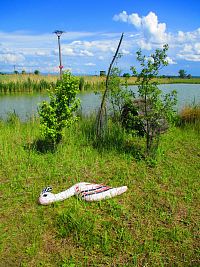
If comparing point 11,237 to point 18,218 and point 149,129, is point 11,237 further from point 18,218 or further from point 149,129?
point 149,129

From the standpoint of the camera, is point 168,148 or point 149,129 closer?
point 149,129

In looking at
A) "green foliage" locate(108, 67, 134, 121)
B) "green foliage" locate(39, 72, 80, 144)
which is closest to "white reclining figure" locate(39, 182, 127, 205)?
"green foliage" locate(39, 72, 80, 144)

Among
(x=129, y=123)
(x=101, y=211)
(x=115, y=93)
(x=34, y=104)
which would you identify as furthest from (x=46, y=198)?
(x=34, y=104)

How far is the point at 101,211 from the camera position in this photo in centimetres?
285

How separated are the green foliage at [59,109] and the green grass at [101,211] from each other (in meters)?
0.37

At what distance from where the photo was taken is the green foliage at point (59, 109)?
14.0ft

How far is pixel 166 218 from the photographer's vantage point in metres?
2.76

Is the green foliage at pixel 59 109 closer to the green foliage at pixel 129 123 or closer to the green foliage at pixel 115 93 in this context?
the green foliage at pixel 129 123

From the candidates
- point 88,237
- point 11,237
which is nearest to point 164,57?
point 88,237

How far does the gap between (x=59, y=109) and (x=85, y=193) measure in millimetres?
1781

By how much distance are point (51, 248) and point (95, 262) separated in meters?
0.42

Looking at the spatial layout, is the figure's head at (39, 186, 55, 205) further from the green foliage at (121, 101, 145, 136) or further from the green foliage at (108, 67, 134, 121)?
the green foliage at (108, 67, 134, 121)

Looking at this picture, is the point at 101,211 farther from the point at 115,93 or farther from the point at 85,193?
the point at 115,93

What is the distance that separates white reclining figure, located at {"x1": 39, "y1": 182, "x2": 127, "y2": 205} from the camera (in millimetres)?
3014
